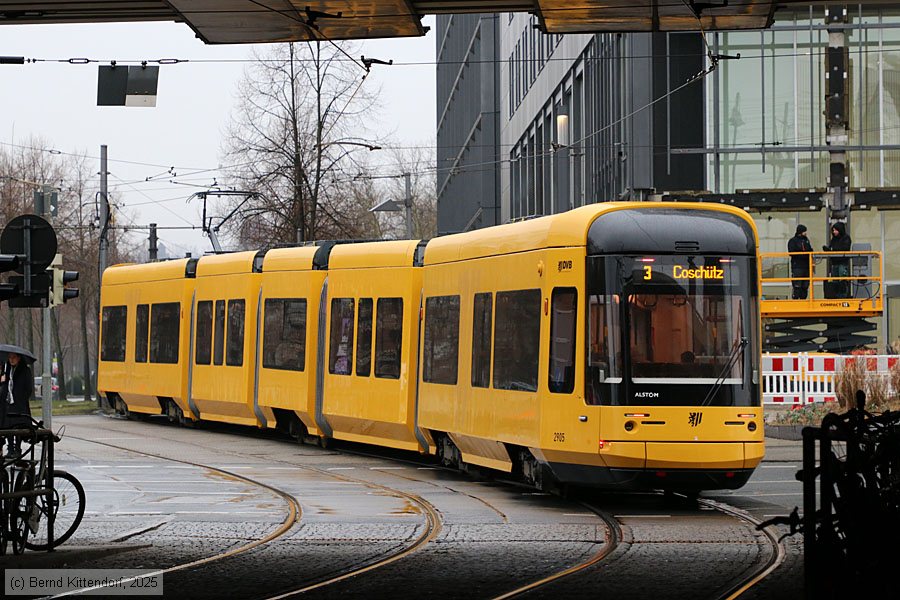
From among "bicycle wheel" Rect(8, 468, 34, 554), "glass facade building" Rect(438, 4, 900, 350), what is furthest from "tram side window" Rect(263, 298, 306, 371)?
"glass facade building" Rect(438, 4, 900, 350)

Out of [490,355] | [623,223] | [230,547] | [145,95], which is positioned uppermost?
[145,95]

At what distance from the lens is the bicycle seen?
12.7m

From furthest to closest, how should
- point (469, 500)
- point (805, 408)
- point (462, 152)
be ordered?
point (462, 152)
point (805, 408)
point (469, 500)

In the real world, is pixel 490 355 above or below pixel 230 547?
above

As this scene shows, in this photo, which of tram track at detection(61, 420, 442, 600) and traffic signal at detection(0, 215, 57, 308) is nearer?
tram track at detection(61, 420, 442, 600)

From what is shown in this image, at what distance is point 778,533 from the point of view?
14484 mm

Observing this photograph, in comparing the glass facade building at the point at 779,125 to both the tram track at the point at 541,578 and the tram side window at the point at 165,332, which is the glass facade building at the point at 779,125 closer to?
the tram side window at the point at 165,332

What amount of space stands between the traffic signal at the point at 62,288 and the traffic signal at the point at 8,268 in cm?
694

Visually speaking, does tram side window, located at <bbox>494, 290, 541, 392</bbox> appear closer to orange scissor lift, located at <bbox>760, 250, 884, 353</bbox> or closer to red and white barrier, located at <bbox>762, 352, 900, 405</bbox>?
red and white barrier, located at <bbox>762, 352, 900, 405</bbox>

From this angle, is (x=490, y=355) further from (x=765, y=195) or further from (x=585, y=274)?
(x=765, y=195)

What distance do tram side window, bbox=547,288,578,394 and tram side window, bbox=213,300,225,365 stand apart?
1314 centimetres

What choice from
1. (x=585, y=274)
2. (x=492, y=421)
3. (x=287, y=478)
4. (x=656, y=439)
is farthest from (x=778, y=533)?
(x=287, y=478)

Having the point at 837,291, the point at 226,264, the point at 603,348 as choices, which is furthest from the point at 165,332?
the point at 603,348

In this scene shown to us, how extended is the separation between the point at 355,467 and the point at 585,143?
78.9ft
